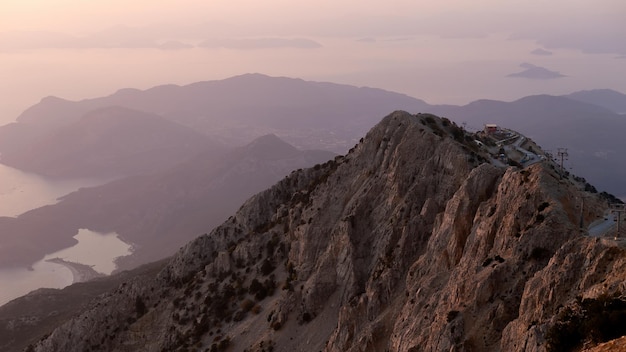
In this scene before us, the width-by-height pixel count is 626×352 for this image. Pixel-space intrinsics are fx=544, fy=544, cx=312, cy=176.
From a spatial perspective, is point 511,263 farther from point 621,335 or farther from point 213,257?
point 213,257

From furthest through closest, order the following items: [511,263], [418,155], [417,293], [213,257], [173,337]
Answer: [213,257]
[173,337]
[418,155]
[417,293]
[511,263]

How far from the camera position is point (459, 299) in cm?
3647

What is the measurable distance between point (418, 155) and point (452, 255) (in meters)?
19.0

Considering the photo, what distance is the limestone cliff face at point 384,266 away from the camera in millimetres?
33844

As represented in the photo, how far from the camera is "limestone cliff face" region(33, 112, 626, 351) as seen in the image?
33.8 meters

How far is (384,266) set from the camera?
53312 millimetres

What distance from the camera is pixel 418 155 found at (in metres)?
60.8

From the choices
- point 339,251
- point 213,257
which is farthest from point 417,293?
point 213,257

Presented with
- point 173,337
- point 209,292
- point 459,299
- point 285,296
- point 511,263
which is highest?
point 511,263

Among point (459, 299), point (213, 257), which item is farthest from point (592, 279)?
point (213, 257)

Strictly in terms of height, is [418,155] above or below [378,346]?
above

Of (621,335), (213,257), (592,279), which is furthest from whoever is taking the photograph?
(213,257)

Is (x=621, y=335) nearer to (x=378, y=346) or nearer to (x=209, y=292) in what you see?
(x=378, y=346)

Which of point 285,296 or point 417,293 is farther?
point 285,296
